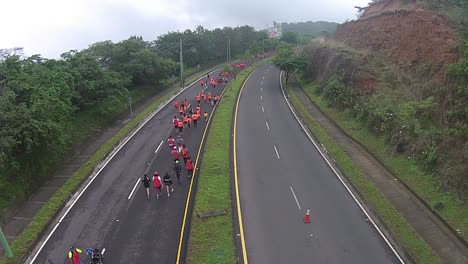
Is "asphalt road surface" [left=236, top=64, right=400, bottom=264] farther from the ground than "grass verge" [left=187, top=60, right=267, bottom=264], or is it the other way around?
"grass verge" [left=187, top=60, right=267, bottom=264]

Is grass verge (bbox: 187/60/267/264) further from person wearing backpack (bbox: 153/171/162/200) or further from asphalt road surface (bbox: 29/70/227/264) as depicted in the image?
person wearing backpack (bbox: 153/171/162/200)

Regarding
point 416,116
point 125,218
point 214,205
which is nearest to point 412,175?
point 416,116

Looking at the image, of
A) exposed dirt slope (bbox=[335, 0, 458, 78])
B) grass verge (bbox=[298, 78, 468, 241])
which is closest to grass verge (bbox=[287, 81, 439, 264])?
grass verge (bbox=[298, 78, 468, 241])

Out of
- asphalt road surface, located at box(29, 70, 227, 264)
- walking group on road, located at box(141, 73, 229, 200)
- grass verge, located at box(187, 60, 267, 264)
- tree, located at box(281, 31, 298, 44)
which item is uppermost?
tree, located at box(281, 31, 298, 44)

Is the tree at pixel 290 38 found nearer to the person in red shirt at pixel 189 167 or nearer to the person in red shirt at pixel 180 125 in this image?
the person in red shirt at pixel 180 125

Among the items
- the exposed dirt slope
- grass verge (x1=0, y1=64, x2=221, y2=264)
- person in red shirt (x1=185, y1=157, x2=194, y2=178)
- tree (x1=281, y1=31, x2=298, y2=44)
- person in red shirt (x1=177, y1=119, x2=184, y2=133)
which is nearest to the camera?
grass verge (x1=0, y1=64, x2=221, y2=264)

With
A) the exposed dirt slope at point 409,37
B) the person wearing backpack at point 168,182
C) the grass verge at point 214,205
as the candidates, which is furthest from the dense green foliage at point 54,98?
the exposed dirt slope at point 409,37
